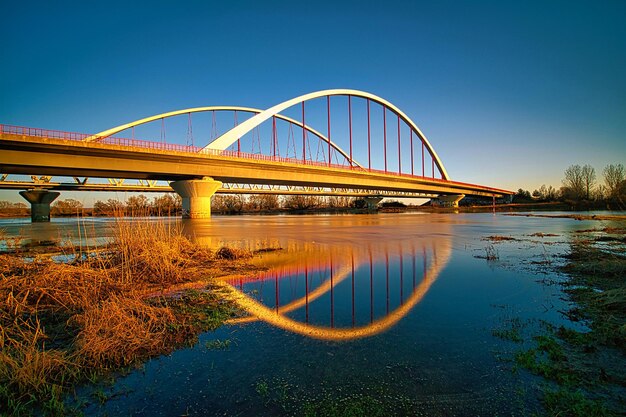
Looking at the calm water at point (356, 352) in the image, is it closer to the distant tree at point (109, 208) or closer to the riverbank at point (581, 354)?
the riverbank at point (581, 354)

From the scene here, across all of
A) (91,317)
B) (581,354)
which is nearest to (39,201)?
(91,317)

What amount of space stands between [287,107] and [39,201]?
1662 inches

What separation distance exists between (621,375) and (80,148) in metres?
34.4

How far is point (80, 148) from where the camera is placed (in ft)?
88.4

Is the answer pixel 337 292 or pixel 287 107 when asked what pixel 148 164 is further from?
pixel 337 292

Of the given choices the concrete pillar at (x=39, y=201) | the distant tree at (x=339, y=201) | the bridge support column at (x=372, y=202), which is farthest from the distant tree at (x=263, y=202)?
the concrete pillar at (x=39, y=201)

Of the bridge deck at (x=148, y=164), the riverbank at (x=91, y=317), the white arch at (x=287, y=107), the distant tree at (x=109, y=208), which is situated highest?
the white arch at (x=287, y=107)

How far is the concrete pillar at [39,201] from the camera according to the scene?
4709 centimetres

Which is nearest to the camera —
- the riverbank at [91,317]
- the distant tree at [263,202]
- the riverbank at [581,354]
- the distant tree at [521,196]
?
the riverbank at [581,354]

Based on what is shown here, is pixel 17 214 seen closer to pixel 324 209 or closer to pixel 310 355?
Answer: pixel 324 209

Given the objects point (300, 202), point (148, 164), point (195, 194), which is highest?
point (148, 164)

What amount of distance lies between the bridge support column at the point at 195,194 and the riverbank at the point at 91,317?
29541 millimetres

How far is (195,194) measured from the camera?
36219 millimetres

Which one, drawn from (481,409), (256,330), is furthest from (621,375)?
(256,330)
